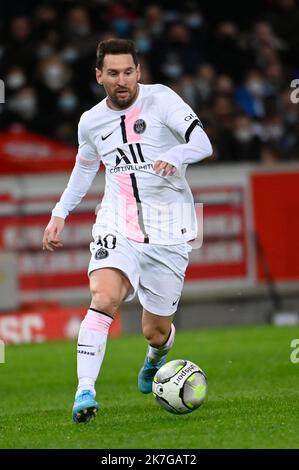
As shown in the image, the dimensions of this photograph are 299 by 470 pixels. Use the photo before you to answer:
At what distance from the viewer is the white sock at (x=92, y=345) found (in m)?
8.32

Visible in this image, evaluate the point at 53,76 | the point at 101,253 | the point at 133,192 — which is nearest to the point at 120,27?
Answer: the point at 53,76

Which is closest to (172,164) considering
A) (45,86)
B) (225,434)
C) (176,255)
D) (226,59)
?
(176,255)

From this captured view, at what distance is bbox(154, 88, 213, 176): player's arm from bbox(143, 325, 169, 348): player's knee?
4.71 feet

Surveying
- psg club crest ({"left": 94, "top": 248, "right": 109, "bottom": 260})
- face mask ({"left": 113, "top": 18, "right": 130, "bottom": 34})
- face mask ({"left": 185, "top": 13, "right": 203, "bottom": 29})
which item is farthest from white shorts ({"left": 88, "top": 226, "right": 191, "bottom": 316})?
face mask ({"left": 185, "top": 13, "right": 203, "bottom": 29})

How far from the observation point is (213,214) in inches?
738

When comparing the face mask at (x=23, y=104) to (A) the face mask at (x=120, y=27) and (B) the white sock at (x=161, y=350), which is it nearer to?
(A) the face mask at (x=120, y=27)

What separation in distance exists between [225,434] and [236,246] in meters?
11.4

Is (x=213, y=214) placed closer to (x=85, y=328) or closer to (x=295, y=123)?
(x=295, y=123)

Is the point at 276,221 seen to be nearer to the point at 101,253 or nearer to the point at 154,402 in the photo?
the point at 154,402

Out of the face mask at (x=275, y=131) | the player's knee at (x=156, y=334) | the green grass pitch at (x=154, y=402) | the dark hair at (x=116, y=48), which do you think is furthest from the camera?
the face mask at (x=275, y=131)

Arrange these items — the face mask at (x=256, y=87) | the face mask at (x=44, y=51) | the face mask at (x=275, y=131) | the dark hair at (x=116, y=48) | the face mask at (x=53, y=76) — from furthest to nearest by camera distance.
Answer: the face mask at (x=256, y=87) < the face mask at (x=44, y=51) < the face mask at (x=275, y=131) < the face mask at (x=53, y=76) < the dark hair at (x=116, y=48)

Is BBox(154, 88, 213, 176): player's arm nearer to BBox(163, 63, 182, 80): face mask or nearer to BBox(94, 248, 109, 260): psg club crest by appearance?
BBox(94, 248, 109, 260): psg club crest

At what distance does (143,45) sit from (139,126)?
40.7 ft

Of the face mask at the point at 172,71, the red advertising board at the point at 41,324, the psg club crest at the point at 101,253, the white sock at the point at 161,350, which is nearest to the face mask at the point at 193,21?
the face mask at the point at 172,71
